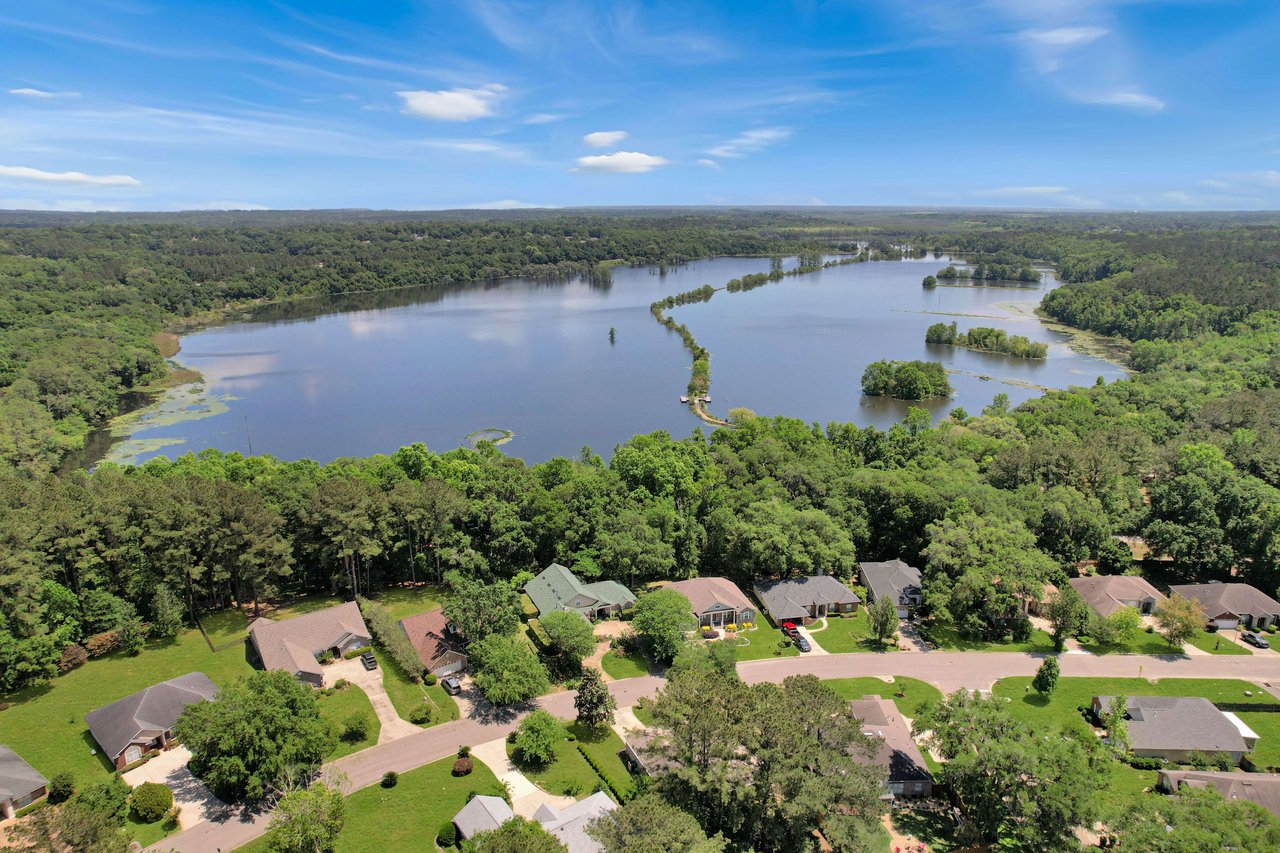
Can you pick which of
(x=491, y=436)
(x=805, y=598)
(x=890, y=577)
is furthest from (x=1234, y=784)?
(x=491, y=436)

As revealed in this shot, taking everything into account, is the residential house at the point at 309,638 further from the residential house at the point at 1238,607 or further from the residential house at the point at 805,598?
the residential house at the point at 1238,607

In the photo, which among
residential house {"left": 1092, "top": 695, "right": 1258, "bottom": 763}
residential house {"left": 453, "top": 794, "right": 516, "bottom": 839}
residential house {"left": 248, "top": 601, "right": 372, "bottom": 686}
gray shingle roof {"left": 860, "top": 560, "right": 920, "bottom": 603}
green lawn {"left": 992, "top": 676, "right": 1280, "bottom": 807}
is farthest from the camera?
gray shingle roof {"left": 860, "top": 560, "right": 920, "bottom": 603}

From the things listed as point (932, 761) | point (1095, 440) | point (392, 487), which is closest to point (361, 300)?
point (392, 487)

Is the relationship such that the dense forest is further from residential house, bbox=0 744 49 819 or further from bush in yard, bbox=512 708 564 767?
bush in yard, bbox=512 708 564 767

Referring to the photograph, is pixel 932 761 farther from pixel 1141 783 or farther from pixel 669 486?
pixel 669 486

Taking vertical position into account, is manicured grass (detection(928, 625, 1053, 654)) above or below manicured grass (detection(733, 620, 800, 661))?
below

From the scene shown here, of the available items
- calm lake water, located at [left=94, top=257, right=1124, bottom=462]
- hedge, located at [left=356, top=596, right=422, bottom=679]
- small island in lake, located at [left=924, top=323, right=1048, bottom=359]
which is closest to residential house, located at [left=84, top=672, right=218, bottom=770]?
hedge, located at [left=356, top=596, right=422, bottom=679]
